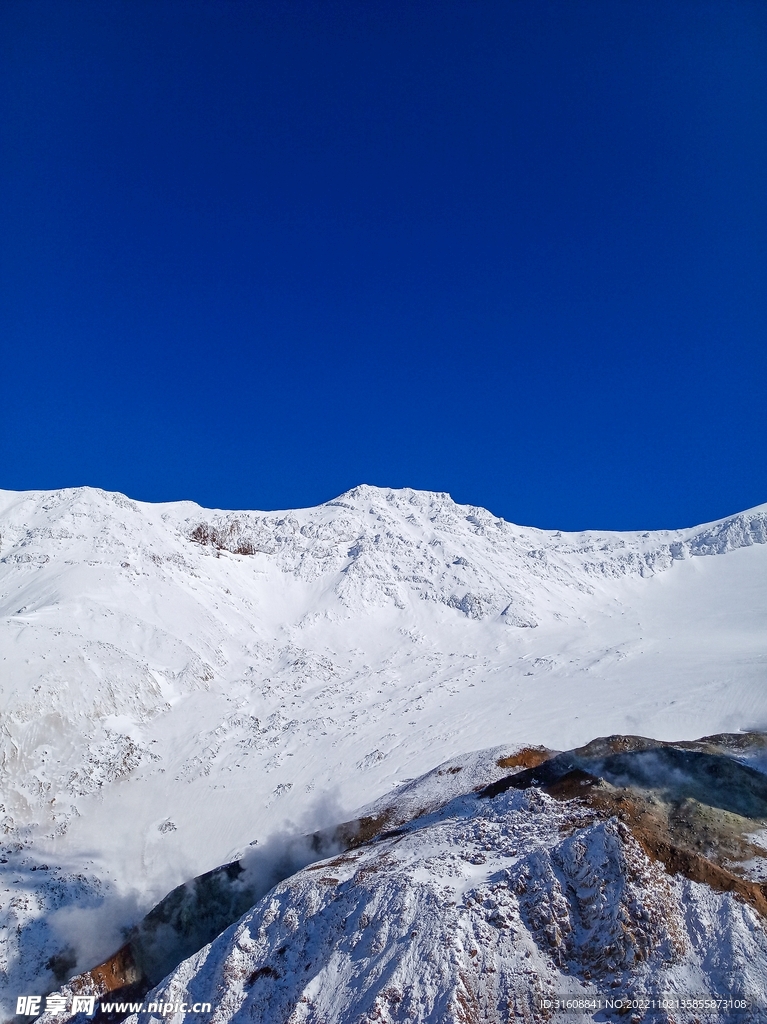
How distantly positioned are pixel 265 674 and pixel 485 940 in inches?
1336

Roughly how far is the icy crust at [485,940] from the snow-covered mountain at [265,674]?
10082 mm

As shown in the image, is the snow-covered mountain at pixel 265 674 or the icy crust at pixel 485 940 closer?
the icy crust at pixel 485 940

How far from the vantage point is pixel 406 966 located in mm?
13109

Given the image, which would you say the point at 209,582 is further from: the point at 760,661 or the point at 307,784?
the point at 760,661

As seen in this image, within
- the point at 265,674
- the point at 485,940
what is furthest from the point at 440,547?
the point at 485,940

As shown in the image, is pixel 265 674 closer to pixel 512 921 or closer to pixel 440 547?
pixel 440 547

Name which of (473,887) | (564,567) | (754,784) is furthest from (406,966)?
(564,567)

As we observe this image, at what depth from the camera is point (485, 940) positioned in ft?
44.0

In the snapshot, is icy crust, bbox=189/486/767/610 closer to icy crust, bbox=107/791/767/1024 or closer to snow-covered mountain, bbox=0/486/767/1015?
snow-covered mountain, bbox=0/486/767/1015

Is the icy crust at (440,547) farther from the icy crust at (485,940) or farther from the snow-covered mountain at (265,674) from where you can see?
the icy crust at (485,940)

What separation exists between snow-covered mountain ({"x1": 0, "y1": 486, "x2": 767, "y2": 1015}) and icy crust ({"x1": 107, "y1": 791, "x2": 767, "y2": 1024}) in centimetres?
1008

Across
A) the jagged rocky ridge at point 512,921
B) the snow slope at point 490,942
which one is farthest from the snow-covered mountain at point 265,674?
the snow slope at point 490,942

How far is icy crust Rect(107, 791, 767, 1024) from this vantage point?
12500 millimetres

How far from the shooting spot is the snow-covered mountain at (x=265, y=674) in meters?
27.9
